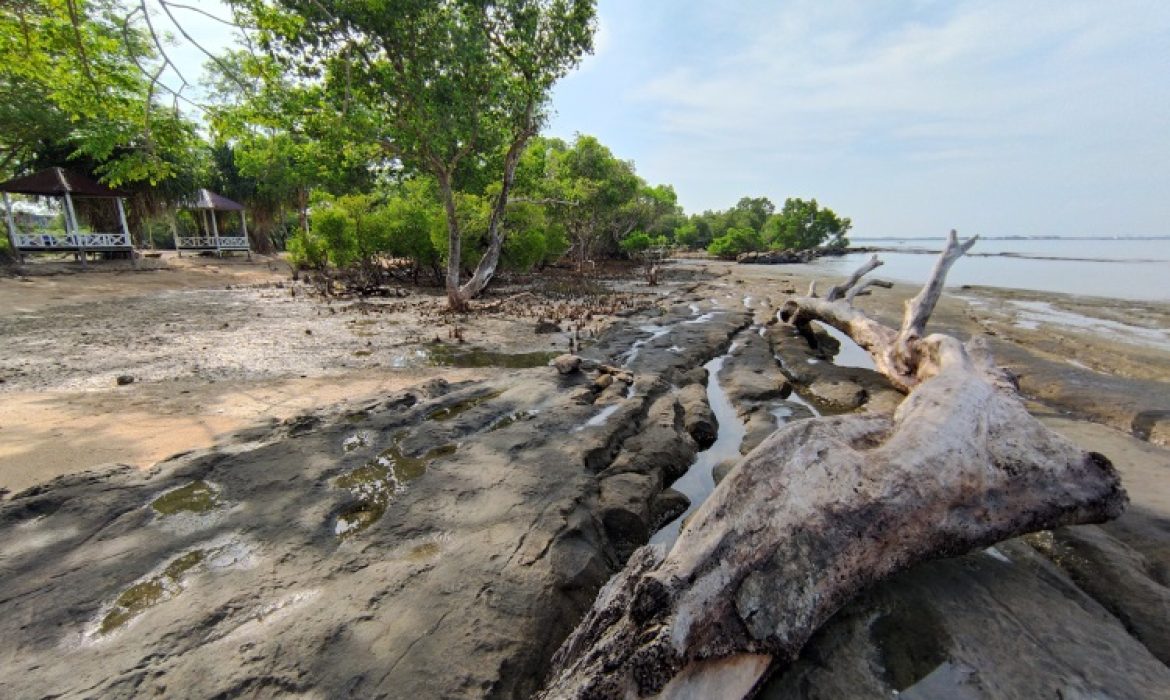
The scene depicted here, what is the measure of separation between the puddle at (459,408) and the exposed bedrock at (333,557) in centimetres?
36

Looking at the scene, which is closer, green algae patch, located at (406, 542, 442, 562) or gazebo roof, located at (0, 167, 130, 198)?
green algae patch, located at (406, 542, 442, 562)

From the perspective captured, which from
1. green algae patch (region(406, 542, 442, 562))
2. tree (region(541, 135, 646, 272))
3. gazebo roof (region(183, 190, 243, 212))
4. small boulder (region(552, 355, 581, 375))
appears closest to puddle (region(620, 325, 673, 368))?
small boulder (region(552, 355, 581, 375))

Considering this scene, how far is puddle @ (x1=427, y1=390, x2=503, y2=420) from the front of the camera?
5.90 metres

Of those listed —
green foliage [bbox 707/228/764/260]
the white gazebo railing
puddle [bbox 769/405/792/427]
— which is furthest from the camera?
green foliage [bbox 707/228/764/260]

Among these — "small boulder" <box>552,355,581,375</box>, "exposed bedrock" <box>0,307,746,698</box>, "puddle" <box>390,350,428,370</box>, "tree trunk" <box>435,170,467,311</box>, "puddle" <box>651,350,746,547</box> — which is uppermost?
"tree trunk" <box>435,170,467,311</box>

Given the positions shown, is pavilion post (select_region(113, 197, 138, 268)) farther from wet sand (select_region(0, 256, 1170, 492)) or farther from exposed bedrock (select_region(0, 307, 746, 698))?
exposed bedrock (select_region(0, 307, 746, 698))

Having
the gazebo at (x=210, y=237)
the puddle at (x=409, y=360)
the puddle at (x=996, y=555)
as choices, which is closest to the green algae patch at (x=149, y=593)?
the puddle at (x=996, y=555)

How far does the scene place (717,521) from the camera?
102 inches

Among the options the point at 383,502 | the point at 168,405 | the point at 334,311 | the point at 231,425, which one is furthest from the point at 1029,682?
the point at 334,311

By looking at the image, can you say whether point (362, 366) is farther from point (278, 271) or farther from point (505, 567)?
point (278, 271)

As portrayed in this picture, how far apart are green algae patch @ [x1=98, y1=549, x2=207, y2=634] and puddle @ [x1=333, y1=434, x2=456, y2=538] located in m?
0.89

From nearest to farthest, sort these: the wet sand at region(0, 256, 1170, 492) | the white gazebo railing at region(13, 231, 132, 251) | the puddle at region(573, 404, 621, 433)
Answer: the puddle at region(573, 404, 621, 433)
the wet sand at region(0, 256, 1170, 492)
the white gazebo railing at region(13, 231, 132, 251)

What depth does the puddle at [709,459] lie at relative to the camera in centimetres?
409

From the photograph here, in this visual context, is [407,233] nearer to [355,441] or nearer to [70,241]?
[70,241]
